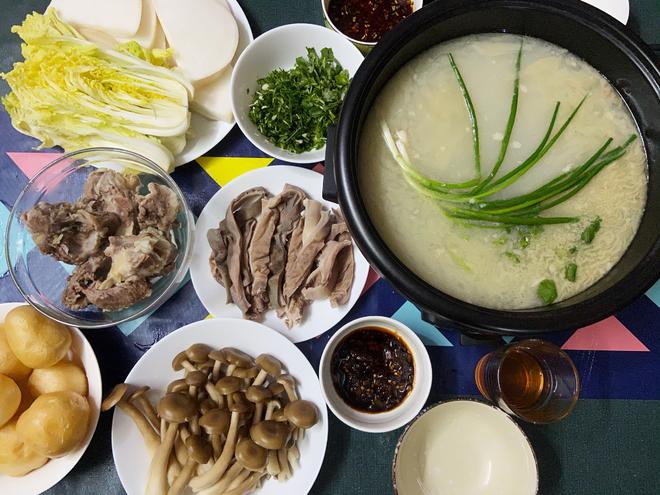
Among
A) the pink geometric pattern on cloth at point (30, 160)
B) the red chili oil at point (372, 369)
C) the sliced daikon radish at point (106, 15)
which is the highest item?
the sliced daikon radish at point (106, 15)

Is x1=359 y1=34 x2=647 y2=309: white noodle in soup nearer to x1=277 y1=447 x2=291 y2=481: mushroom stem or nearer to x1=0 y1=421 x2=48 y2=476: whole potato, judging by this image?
x1=277 y1=447 x2=291 y2=481: mushroom stem

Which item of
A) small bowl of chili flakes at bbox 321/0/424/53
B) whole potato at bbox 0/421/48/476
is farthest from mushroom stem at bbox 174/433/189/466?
small bowl of chili flakes at bbox 321/0/424/53

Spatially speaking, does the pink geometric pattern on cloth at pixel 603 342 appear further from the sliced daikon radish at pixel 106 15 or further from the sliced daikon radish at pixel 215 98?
the sliced daikon radish at pixel 106 15

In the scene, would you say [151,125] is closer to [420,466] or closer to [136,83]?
[136,83]

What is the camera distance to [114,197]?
5.58ft

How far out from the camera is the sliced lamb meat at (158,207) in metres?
1.69

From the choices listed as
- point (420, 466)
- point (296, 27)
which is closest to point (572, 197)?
point (420, 466)

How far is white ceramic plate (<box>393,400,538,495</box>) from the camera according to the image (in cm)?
161

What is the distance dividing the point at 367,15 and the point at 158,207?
3.26 ft

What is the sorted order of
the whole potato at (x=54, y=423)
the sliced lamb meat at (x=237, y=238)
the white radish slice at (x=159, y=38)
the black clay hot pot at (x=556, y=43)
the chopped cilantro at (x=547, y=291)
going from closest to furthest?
the black clay hot pot at (x=556, y=43) → the chopped cilantro at (x=547, y=291) → the whole potato at (x=54, y=423) → the sliced lamb meat at (x=237, y=238) → the white radish slice at (x=159, y=38)

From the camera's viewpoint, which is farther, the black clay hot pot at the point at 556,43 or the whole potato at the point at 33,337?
the whole potato at the point at 33,337

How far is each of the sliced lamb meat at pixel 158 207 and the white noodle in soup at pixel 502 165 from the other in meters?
0.70

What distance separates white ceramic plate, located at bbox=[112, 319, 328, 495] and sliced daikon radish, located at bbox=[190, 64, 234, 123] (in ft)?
2.30

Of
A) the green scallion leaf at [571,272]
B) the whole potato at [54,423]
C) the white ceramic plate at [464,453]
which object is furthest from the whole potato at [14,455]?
the green scallion leaf at [571,272]
